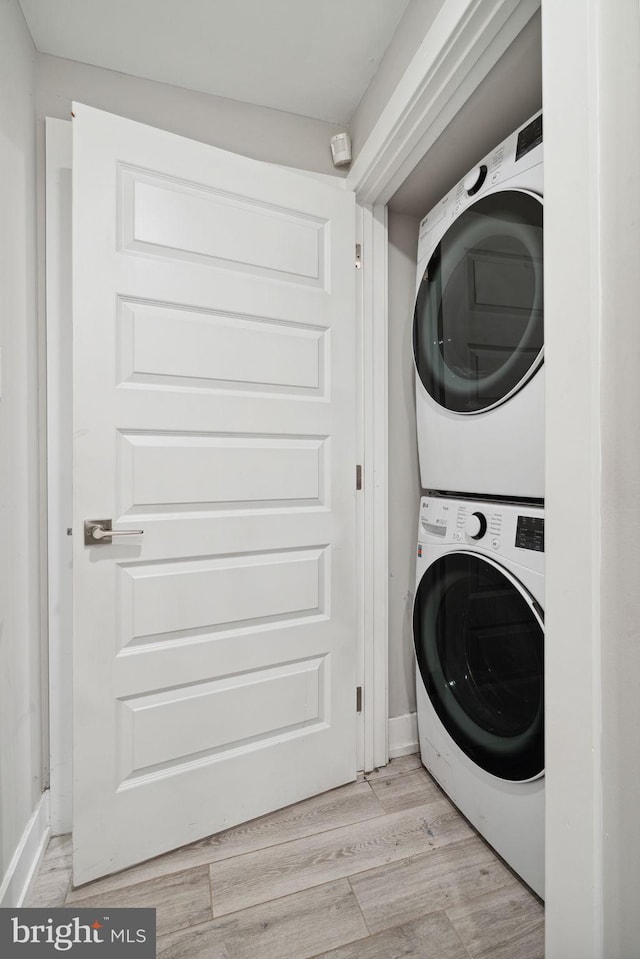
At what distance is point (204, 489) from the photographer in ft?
4.47

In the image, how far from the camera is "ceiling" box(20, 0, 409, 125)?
49.5 inches

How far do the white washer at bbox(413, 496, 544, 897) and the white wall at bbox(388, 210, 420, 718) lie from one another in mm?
163

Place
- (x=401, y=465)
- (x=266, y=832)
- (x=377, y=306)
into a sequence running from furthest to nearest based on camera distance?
(x=401, y=465)
(x=377, y=306)
(x=266, y=832)

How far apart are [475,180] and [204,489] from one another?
120cm

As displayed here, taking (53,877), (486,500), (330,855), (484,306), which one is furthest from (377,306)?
(53,877)

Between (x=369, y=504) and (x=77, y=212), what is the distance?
49.5 inches

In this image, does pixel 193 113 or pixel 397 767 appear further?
pixel 397 767

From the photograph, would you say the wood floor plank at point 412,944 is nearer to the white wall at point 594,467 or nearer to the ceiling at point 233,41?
the white wall at point 594,467

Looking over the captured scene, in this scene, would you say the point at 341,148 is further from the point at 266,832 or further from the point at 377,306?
the point at 266,832

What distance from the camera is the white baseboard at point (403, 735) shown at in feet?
5.68

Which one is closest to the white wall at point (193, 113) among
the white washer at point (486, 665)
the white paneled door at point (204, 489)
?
the white paneled door at point (204, 489)

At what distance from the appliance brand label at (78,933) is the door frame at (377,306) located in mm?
383

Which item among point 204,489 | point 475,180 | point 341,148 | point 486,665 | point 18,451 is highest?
point 341,148

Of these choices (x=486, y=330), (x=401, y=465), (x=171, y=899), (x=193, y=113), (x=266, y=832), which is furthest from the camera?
(x=401, y=465)
